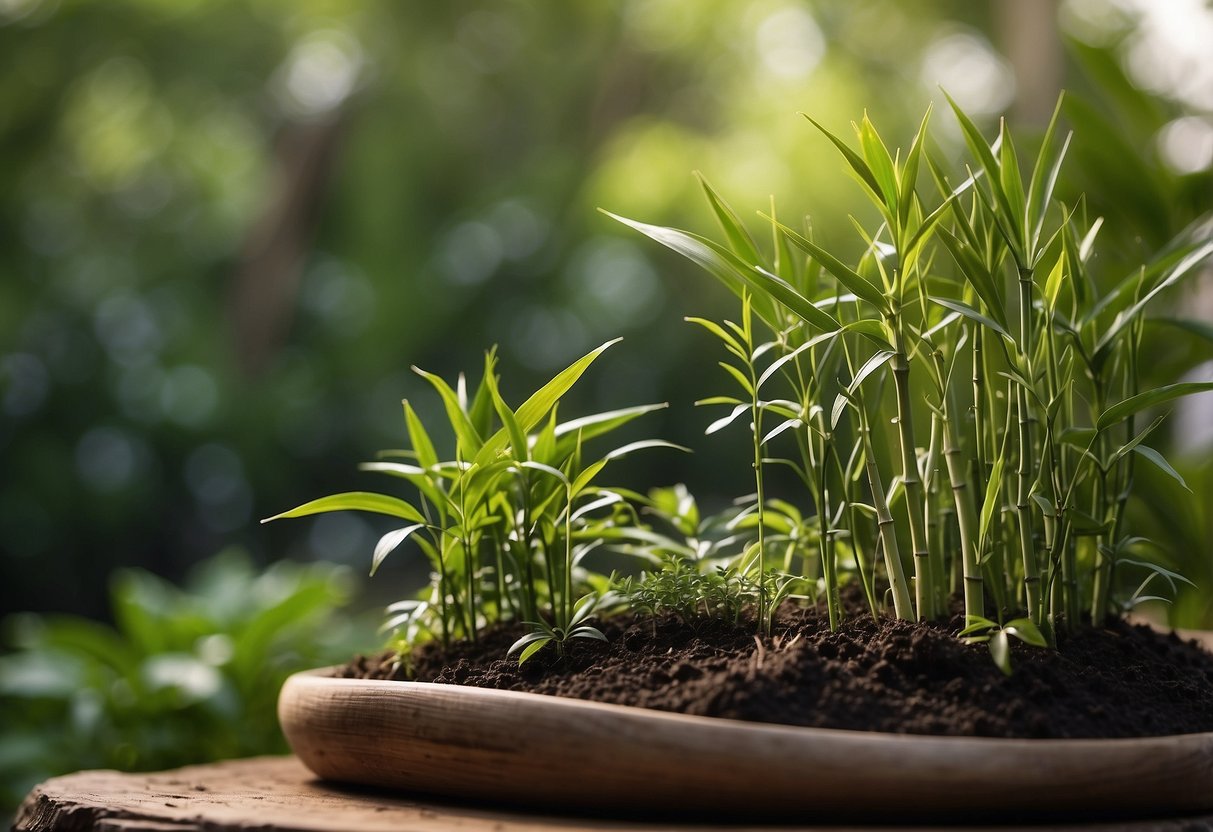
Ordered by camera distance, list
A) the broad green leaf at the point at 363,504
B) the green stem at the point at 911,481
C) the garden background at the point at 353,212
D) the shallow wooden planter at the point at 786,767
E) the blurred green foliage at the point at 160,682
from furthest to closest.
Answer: the garden background at the point at 353,212 < the blurred green foliage at the point at 160,682 < the broad green leaf at the point at 363,504 < the green stem at the point at 911,481 < the shallow wooden planter at the point at 786,767

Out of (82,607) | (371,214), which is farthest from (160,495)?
(371,214)

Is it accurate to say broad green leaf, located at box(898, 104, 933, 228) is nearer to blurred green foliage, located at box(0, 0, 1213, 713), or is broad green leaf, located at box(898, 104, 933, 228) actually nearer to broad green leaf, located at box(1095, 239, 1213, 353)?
broad green leaf, located at box(1095, 239, 1213, 353)

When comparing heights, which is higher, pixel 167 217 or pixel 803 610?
pixel 167 217

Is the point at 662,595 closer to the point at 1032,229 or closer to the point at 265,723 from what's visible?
the point at 1032,229

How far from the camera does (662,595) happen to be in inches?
26.5

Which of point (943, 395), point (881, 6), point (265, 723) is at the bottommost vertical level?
point (265, 723)

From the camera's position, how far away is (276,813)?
55cm

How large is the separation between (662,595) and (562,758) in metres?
0.18

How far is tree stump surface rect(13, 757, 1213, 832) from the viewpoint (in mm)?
506

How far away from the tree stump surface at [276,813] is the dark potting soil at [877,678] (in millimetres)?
58

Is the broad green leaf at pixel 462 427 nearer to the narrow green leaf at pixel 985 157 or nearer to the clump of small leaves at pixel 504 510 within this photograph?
A: the clump of small leaves at pixel 504 510

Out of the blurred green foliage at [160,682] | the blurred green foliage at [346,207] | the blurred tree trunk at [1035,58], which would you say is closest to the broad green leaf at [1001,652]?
the blurred green foliage at [160,682]

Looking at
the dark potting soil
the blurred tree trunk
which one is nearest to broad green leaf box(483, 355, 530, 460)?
the dark potting soil

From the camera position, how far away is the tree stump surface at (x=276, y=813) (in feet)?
1.66
